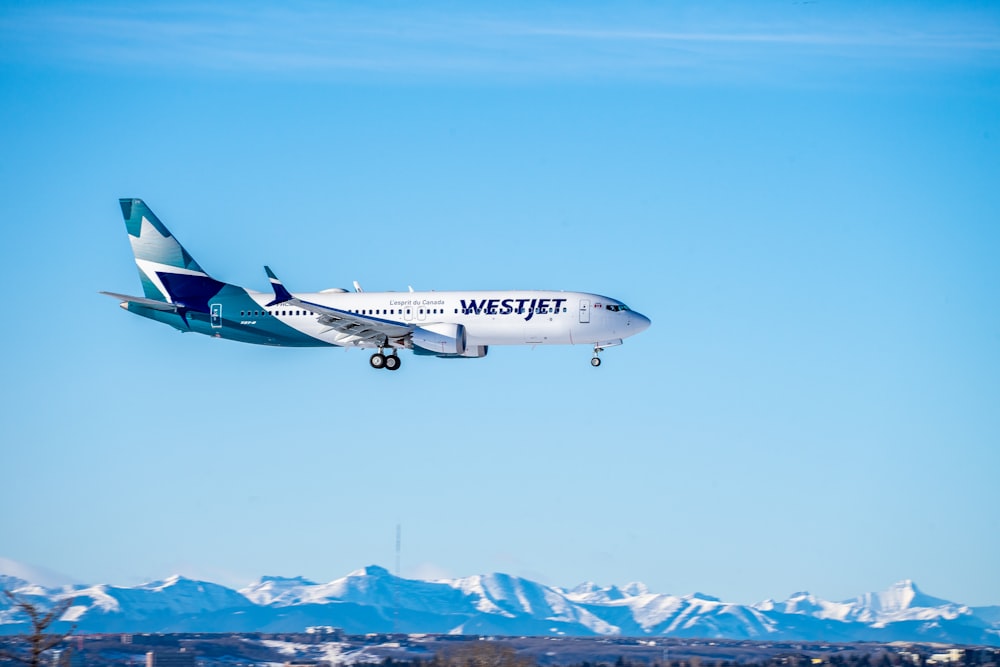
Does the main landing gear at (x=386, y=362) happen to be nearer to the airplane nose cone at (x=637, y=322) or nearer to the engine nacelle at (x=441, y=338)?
the engine nacelle at (x=441, y=338)

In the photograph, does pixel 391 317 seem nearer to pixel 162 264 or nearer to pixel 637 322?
pixel 637 322

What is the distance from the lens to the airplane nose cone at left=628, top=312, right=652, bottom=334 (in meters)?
95.4

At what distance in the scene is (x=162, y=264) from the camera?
107 meters

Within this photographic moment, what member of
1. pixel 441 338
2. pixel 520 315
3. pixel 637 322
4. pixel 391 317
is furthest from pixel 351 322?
pixel 637 322

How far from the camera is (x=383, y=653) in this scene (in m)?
188

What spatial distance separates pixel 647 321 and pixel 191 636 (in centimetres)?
12237

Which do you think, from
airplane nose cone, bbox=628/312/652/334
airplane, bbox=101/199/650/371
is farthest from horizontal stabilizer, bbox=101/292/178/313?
airplane nose cone, bbox=628/312/652/334

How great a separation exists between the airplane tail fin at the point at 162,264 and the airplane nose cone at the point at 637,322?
29.8 meters

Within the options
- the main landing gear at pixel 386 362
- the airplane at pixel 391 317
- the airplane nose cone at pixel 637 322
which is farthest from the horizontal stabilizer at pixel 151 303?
the airplane nose cone at pixel 637 322

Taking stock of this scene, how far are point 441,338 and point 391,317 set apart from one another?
4.71 metres

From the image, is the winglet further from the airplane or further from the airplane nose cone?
the airplane nose cone

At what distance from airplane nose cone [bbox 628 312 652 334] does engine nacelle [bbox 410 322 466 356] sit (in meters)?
11.3

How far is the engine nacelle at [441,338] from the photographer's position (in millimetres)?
94438

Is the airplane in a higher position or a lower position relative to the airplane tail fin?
lower
